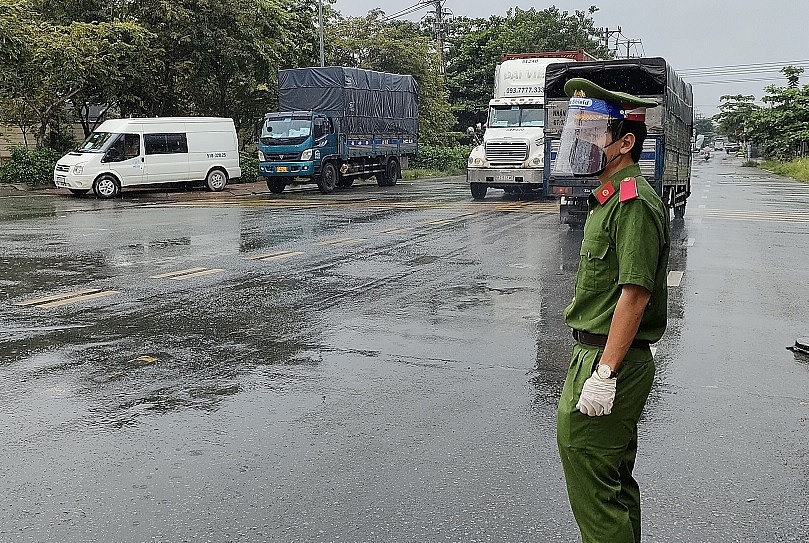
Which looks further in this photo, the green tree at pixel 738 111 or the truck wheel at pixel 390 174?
the green tree at pixel 738 111

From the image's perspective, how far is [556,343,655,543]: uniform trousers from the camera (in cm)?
318

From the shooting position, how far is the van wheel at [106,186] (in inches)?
1065

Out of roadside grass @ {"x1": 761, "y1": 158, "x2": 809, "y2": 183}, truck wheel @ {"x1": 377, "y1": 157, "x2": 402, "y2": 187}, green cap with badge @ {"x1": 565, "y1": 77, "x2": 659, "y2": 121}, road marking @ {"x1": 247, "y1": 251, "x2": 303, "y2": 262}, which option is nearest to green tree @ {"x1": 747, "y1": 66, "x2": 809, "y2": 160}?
roadside grass @ {"x1": 761, "y1": 158, "x2": 809, "y2": 183}

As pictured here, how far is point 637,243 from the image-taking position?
10.1 ft

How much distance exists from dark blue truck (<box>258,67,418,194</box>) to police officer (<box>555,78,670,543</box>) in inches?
1020

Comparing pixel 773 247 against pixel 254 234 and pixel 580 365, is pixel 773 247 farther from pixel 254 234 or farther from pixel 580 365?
pixel 580 365

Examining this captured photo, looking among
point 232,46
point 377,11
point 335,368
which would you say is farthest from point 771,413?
point 377,11

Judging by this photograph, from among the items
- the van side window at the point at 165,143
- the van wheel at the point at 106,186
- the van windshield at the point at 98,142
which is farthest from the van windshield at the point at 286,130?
the van wheel at the point at 106,186

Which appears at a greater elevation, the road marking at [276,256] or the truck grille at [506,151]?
the truck grille at [506,151]

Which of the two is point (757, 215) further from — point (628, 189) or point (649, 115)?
point (628, 189)

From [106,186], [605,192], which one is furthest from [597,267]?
[106,186]

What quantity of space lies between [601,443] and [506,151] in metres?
23.0

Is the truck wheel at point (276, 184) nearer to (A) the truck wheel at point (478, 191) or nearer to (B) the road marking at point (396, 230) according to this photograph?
(A) the truck wheel at point (478, 191)

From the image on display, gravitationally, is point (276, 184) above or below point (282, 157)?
below
